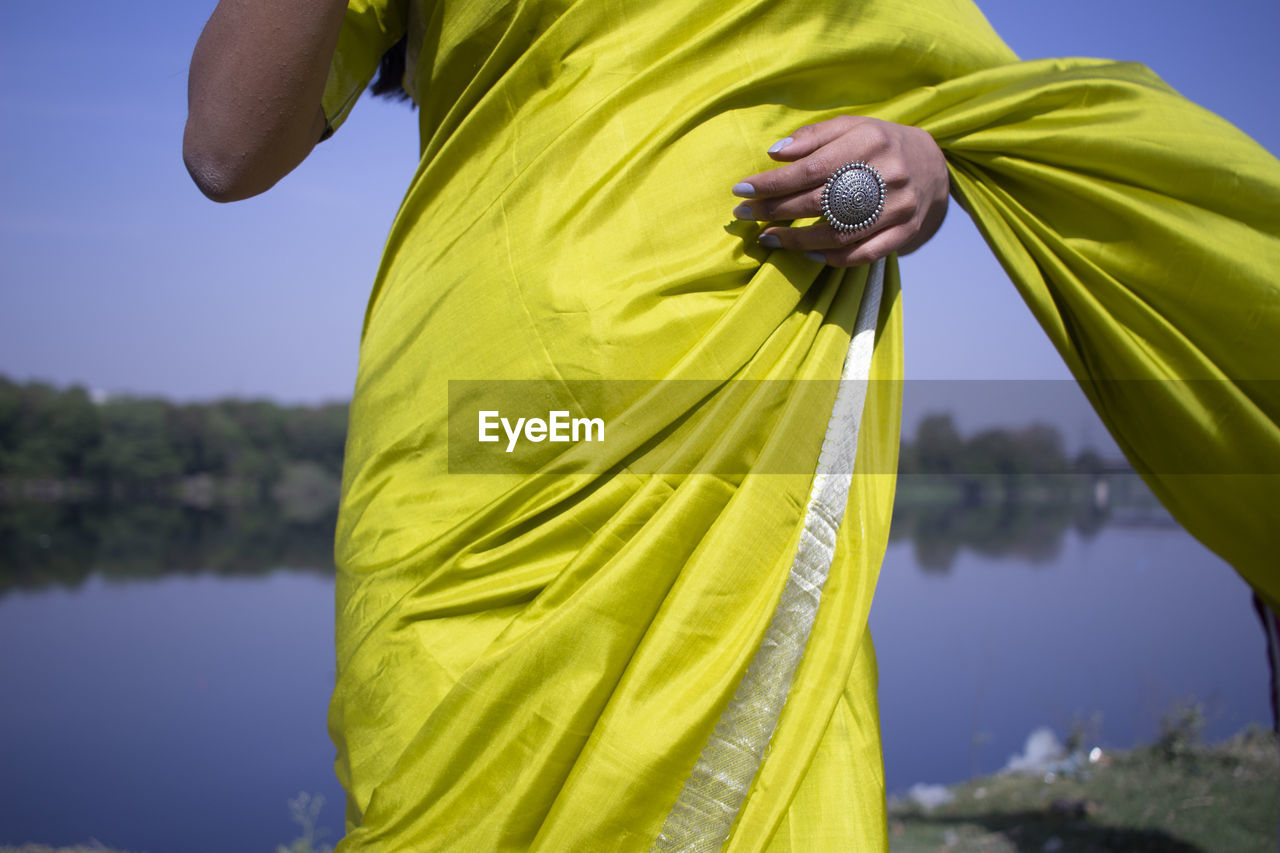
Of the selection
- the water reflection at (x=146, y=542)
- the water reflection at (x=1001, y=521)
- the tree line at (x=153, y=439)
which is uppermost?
the tree line at (x=153, y=439)

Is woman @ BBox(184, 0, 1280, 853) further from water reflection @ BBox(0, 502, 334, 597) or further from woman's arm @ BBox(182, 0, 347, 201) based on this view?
water reflection @ BBox(0, 502, 334, 597)

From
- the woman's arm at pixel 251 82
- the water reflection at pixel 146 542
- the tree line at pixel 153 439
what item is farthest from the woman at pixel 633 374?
the tree line at pixel 153 439

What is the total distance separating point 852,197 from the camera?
92 cm

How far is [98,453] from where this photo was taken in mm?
23172

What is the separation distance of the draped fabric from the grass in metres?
2.67

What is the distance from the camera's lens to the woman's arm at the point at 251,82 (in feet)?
2.75

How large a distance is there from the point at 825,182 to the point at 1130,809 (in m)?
3.59

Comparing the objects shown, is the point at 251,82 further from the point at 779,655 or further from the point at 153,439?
the point at 153,439

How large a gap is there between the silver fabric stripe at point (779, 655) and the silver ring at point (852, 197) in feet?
0.55

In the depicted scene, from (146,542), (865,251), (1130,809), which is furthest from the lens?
(146,542)

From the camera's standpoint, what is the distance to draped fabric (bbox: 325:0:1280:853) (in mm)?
831

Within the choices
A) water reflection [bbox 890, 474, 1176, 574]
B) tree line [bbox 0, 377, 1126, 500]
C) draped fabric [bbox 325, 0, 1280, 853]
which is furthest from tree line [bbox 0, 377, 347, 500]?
draped fabric [bbox 325, 0, 1280, 853]

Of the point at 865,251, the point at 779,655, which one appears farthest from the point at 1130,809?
the point at 865,251

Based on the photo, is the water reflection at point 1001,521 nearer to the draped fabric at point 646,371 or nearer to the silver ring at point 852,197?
the draped fabric at point 646,371
